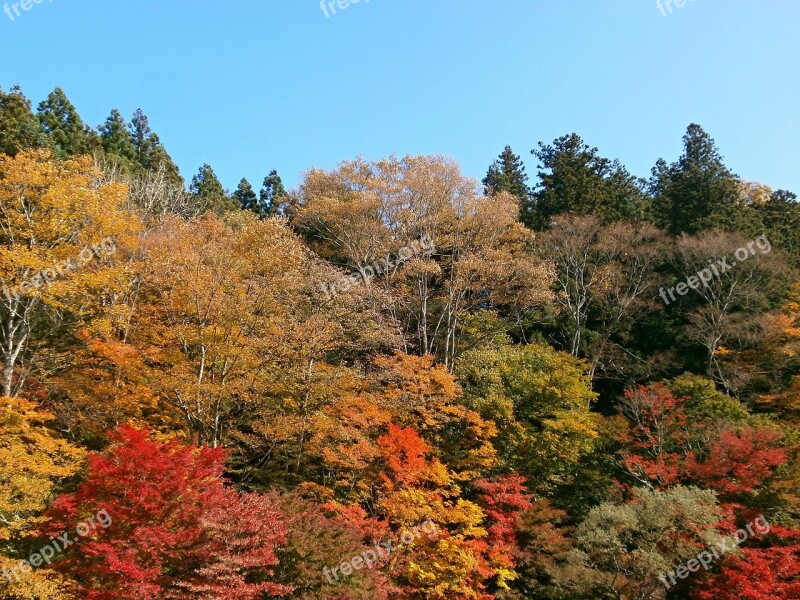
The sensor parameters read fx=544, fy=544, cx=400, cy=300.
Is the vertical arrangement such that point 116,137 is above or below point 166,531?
above

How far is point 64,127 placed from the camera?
37.1m

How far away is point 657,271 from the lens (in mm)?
29344

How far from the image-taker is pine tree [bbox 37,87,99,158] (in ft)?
112

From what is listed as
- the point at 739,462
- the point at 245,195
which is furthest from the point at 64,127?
the point at 739,462

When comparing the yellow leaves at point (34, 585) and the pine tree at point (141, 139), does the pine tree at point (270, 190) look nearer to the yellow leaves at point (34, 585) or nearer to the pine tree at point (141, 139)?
the pine tree at point (141, 139)

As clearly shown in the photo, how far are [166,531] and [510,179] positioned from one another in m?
35.5

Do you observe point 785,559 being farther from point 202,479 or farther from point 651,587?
point 202,479

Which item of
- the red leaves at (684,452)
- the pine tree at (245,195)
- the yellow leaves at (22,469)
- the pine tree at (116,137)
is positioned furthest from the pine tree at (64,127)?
the red leaves at (684,452)

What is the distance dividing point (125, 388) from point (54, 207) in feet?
17.5

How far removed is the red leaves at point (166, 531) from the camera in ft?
33.5

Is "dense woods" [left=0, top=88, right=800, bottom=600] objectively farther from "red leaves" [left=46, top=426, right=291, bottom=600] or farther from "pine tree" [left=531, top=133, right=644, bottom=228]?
"pine tree" [left=531, top=133, right=644, bottom=228]

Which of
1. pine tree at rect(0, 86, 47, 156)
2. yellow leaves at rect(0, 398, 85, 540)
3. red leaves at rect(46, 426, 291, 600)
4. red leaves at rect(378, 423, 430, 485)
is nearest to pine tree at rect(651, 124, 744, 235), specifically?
red leaves at rect(378, 423, 430, 485)

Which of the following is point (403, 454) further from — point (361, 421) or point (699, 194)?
point (699, 194)

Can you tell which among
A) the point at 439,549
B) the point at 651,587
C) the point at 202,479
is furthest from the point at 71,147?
the point at 651,587
